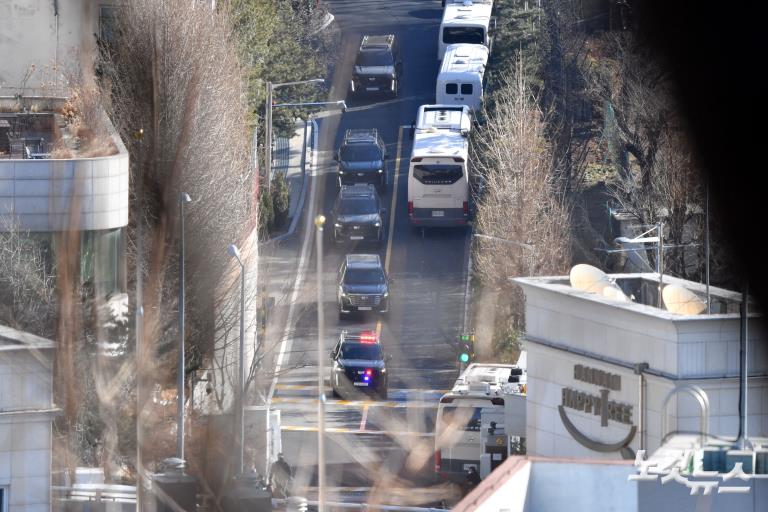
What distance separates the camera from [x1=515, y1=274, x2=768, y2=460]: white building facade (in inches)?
599

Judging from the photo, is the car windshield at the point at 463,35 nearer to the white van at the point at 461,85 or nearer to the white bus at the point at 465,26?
the white bus at the point at 465,26

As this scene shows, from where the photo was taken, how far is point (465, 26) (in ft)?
162

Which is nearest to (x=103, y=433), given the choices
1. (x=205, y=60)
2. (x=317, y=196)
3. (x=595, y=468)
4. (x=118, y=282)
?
(x=118, y=282)

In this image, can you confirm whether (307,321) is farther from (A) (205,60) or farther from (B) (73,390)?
(B) (73,390)

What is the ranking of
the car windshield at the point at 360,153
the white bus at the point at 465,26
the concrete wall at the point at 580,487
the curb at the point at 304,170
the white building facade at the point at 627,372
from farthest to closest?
the white bus at the point at 465,26 → the car windshield at the point at 360,153 → the curb at the point at 304,170 → the white building facade at the point at 627,372 → the concrete wall at the point at 580,487

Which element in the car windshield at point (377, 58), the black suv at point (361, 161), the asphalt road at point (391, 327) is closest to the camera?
the asphalt road at point (391, 327)

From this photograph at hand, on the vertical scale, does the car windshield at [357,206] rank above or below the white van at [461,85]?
below

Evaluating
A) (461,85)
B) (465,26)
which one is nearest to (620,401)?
(461,85)

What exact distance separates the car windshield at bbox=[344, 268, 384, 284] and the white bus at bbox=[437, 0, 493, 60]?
15.3 meters

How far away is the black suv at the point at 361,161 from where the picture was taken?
42188mm

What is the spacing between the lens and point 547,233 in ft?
112

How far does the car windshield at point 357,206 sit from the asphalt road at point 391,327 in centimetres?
95

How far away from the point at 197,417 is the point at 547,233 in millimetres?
10053

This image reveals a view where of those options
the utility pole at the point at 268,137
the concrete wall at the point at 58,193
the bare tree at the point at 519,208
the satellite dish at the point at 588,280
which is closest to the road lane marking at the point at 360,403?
the bare tree at the point at 519,208
